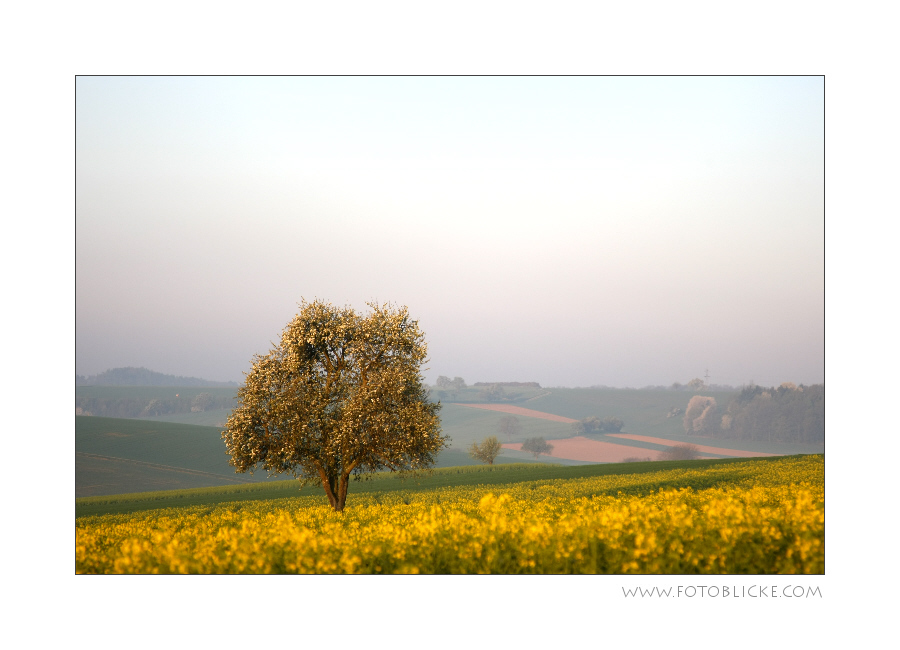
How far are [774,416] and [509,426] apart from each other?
203 ft

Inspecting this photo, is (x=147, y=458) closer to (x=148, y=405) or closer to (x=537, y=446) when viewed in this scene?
(x=148, y=405)

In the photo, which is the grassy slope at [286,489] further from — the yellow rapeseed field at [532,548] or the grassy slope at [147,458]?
the yellow rapeseed field at [532,548]

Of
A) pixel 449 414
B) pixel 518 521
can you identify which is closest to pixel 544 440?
pixel 449 414

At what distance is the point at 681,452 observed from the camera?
119 metres

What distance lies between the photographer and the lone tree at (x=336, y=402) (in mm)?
22141

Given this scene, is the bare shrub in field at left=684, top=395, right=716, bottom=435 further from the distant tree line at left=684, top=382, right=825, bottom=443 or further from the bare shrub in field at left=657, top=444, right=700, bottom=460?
Result: the bare shrub in field at left=657, top=444, right=700, bottom=460

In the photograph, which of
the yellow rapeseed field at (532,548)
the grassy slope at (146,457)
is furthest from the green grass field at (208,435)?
the yellow rapeseed field at (532,548)

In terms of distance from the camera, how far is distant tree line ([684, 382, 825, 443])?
113 meters

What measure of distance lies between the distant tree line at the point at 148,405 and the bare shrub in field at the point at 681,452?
3584 inches

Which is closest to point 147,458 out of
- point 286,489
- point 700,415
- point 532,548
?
point 286,489

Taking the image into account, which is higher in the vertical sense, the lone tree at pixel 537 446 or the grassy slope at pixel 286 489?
the grassy slope at pixel 286 489

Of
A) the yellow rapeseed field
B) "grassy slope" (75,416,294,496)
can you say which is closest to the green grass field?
"grassy slope" (75,416,294,496)

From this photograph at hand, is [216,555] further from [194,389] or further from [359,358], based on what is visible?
[194,389]
